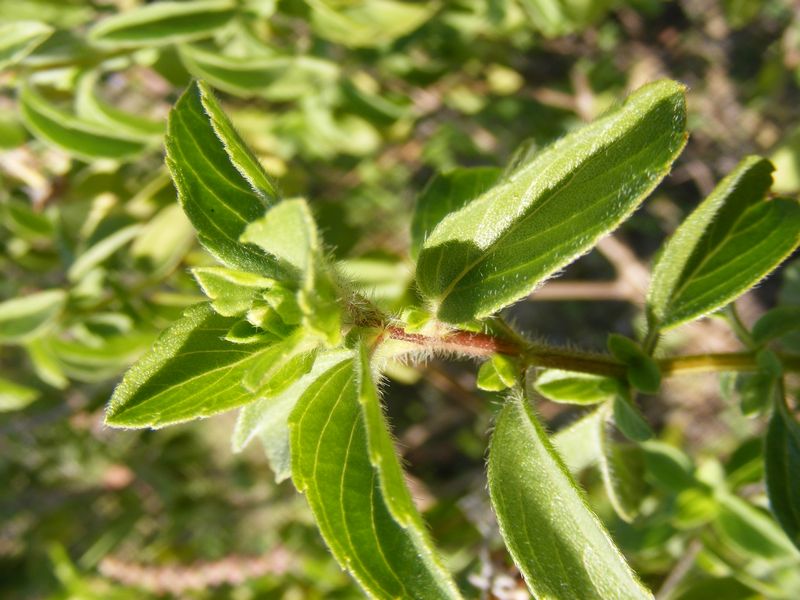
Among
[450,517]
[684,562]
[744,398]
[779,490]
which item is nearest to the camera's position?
[779,490]

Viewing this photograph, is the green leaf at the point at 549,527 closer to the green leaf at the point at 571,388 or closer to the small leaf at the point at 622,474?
the green leaf at the point at 571,388

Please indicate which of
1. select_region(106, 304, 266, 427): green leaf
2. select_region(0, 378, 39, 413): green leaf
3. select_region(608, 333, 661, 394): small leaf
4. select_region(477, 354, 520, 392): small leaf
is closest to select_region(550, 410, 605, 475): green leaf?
select_region(608, 333, 661, 394): small leaf

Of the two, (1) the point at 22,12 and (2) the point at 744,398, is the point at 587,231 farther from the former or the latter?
(1) the point at 22,12

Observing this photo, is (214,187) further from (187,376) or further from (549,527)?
(549,527)

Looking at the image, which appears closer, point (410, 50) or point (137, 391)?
point (137, 391)

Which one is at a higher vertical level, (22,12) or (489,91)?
(22,12)

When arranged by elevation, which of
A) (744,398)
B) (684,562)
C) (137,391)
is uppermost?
(137,391)

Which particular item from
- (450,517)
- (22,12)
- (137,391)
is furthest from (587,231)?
(22,12)
